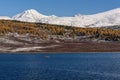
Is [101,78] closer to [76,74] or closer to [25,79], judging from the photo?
[76,74]

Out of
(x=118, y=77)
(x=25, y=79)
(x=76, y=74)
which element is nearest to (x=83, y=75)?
(x=76, y=74)

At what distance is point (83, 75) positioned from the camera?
104750 mm

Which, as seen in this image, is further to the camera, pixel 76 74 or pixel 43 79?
pixel 76 74

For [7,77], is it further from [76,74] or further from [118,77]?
[118,77]

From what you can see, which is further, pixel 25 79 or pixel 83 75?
pixel 83 75

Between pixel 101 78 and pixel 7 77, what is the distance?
2462 cm

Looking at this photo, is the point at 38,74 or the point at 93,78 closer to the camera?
the point at 93,78

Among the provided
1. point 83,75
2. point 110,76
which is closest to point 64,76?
point 83,75

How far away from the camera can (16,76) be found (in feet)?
338

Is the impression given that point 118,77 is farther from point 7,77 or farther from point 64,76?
point 7,77

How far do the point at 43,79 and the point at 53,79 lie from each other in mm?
2581

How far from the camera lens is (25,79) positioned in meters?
97.4

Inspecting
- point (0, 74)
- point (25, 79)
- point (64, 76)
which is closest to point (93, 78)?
point (64, 76)

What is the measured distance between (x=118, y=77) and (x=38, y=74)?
23.1 meters
